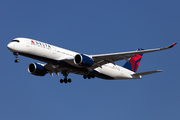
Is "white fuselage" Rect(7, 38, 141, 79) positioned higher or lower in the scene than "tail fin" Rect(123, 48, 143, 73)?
lower

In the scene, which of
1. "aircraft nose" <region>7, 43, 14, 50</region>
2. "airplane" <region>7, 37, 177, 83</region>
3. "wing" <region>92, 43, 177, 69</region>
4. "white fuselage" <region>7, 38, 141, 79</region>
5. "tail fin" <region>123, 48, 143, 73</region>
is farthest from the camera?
"tail fin" <region>123, 48, 143, 73</region>

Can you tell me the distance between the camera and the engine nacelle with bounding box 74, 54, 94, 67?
111 feet

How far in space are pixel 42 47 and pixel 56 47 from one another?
7.40 ft

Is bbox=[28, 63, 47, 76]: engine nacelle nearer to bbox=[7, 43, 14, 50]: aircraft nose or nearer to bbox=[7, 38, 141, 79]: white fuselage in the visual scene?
bbox=[7, 38, 141, 79]: white fuselage

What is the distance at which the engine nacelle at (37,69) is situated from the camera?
39219 millimetres

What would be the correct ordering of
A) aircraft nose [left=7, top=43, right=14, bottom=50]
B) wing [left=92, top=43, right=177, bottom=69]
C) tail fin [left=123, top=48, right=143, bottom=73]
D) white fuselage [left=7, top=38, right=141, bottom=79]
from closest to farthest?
aircraft nose [left=7, top=43, right=14, bottom=50]
white fuselage [left=7, top=38, right=141, bottom=79]
wing [left=92, top=43, right=177, bottom=69]
tail fin [left=123, top=48, right=143, bottom=73]

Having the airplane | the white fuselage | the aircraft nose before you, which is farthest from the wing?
the aircraft nose

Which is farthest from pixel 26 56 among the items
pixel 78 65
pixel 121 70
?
pixel 121 70

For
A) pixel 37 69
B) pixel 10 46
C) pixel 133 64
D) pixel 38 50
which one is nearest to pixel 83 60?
pixel 38 50

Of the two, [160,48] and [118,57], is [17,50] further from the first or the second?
[160,48]

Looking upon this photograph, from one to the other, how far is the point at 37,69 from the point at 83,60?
28.4 feet

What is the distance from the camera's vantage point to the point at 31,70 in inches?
1574

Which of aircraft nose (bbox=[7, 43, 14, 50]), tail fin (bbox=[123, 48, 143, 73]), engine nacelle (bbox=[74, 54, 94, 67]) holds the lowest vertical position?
engine nacelle (bbox=[74, 54, 94, 67])

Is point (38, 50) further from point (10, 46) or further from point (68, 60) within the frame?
point (68, 60)
